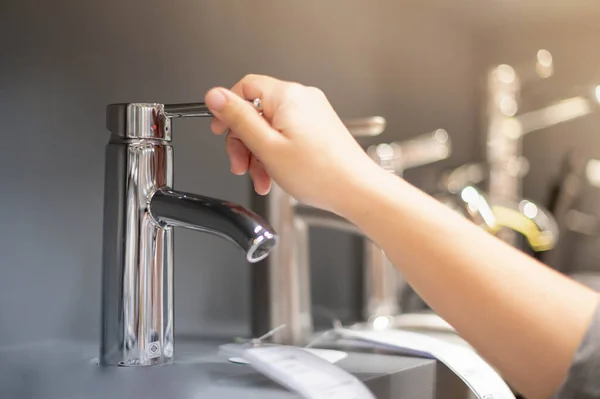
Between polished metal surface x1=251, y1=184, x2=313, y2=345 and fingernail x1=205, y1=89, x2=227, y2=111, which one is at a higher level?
fingernail x1=205, y1=89, x2=227, y2=111

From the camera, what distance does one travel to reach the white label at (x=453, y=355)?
588 mm

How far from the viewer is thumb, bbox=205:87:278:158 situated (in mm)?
502

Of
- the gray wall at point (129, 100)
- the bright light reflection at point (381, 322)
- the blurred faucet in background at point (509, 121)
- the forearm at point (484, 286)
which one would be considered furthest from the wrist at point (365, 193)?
the blurred faucet in background at point (509, 121)

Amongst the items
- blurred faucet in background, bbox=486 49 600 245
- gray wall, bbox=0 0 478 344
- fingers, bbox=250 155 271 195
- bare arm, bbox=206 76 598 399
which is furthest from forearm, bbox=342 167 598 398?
blurred faucet in background, bbox=486 49 600 245

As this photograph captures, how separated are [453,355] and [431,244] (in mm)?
203

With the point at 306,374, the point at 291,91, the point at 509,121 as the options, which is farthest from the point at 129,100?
the point at 509,121

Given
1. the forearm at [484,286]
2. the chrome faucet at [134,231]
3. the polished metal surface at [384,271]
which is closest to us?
the forearm at [484,286]

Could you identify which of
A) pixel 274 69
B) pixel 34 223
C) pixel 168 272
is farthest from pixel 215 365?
pixel 274 69

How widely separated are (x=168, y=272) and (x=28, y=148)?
0.49 feet

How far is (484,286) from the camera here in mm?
456

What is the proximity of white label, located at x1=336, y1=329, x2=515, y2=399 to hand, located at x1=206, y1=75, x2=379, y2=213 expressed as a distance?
200mm

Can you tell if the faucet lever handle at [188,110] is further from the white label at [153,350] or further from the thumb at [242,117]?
the white label at [153,350]

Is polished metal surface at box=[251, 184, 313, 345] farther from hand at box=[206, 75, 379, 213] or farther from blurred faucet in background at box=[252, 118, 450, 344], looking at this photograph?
hand at box=[206, 75, 379, 213]

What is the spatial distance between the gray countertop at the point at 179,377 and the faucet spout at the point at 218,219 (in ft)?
0.31
